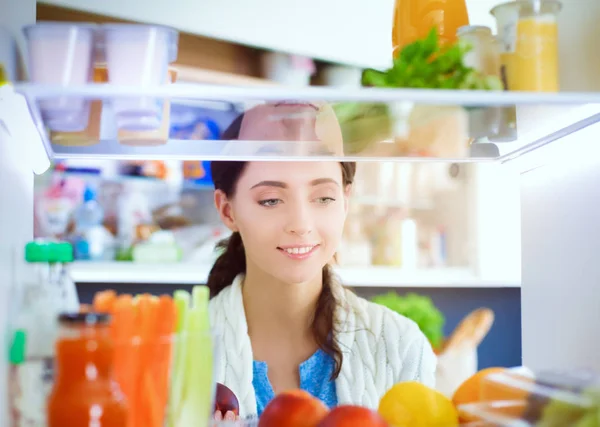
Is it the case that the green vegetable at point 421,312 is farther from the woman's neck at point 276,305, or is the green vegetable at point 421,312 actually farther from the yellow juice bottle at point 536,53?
the yellow juice bottle at point 536,53

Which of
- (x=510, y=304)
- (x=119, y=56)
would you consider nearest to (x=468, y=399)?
(x=119, y=56)

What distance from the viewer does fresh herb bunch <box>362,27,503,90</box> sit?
1026 mm

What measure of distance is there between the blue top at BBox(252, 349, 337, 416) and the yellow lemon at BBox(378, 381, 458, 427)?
65 cm

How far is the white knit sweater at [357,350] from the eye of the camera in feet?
5.43

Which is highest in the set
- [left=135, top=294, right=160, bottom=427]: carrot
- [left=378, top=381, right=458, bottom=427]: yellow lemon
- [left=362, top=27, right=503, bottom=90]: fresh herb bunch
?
[left=362, top=27, right=503, bottom=90]: fresh herb bunch

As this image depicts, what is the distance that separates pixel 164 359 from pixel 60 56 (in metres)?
0.42

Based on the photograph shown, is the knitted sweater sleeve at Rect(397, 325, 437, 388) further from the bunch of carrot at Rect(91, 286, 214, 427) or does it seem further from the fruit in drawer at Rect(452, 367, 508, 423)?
the bunch of carrot at Rect(91, 286, 214, 427)

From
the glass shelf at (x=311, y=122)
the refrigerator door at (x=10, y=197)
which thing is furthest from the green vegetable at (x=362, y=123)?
the refrigerator door at (x=10, y=197)

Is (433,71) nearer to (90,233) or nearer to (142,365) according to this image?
(142,365)

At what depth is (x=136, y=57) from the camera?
0.98 metres

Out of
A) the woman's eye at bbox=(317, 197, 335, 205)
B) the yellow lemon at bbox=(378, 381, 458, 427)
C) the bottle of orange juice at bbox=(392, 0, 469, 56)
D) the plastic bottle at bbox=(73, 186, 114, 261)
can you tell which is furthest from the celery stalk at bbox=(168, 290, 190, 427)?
the plastic bottle at bbox=(73, 186, 114, 261)

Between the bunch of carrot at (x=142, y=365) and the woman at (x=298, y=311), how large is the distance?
0.76m

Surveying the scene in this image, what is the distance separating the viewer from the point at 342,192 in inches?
71.4

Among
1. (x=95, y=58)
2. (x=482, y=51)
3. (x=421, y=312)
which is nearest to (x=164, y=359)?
(x=95, y=58)
